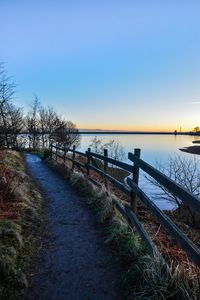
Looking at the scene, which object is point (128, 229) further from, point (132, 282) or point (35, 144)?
point (35, 144)

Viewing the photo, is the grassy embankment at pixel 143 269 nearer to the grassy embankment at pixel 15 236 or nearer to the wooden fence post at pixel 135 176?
the wooden fence post at pixel 135 176

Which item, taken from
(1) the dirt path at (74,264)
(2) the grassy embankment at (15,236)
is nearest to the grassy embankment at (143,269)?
(1) the dirt path at (74,264)

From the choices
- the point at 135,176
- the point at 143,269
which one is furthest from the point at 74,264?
the point at 135,176

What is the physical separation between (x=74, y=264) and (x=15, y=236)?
3.90 ft

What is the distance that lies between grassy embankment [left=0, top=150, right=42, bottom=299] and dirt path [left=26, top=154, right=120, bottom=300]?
19 centimetres

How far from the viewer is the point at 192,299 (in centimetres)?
271

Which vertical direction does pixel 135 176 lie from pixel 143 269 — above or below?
above

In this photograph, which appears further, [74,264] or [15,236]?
[15,236]

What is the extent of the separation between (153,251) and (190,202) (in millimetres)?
1310

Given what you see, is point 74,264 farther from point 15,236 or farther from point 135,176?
point 135,176

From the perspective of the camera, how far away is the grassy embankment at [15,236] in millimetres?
3495

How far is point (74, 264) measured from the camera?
13.5 feet

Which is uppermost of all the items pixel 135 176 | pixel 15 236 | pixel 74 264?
pixel 135 176

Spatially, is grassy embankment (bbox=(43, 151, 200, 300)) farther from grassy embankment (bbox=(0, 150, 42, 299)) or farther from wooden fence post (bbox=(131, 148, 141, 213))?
grassy embankment (bbox=(0, 150, 42, 299))
